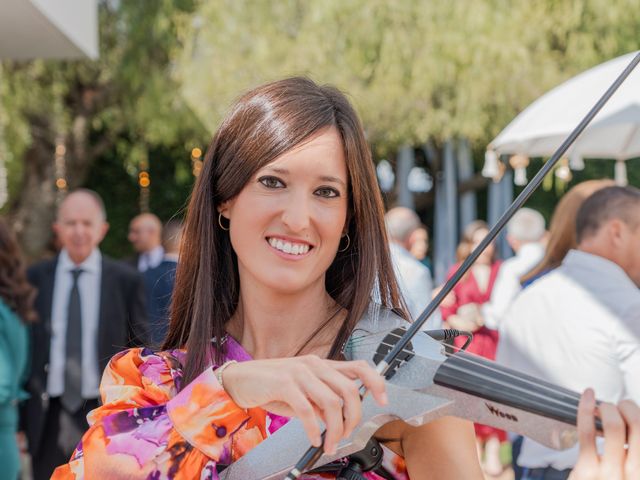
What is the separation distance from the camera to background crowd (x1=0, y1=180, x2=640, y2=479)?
132 inches

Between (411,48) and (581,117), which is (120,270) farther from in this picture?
(411,48)

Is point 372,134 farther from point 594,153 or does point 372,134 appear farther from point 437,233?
point 594,153

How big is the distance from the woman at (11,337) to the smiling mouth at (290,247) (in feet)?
9.68

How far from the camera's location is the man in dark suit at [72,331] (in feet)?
16.5

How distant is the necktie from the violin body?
372cm

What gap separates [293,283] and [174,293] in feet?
1.03

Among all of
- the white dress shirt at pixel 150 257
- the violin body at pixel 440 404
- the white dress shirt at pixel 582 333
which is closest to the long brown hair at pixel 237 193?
the violin body at pixel 440 404

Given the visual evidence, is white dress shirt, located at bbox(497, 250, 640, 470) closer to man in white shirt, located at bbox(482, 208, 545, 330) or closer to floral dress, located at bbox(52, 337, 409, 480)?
floral dress, located at bbox(52, 337, 409, 480)

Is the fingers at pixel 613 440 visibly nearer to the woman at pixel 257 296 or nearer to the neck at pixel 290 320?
the woman at pixel 257 296

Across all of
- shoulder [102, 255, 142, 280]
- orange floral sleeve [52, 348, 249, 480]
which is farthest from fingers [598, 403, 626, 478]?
shoulder [102, 255, 142, 280]

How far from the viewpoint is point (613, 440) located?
3.60ft

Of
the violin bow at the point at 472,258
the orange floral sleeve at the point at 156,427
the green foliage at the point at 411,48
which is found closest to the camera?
the violin bow at the point at 472,258

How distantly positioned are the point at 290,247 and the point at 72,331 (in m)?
3.71

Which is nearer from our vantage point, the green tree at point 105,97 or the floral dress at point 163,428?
the floral dress at point 163,428
